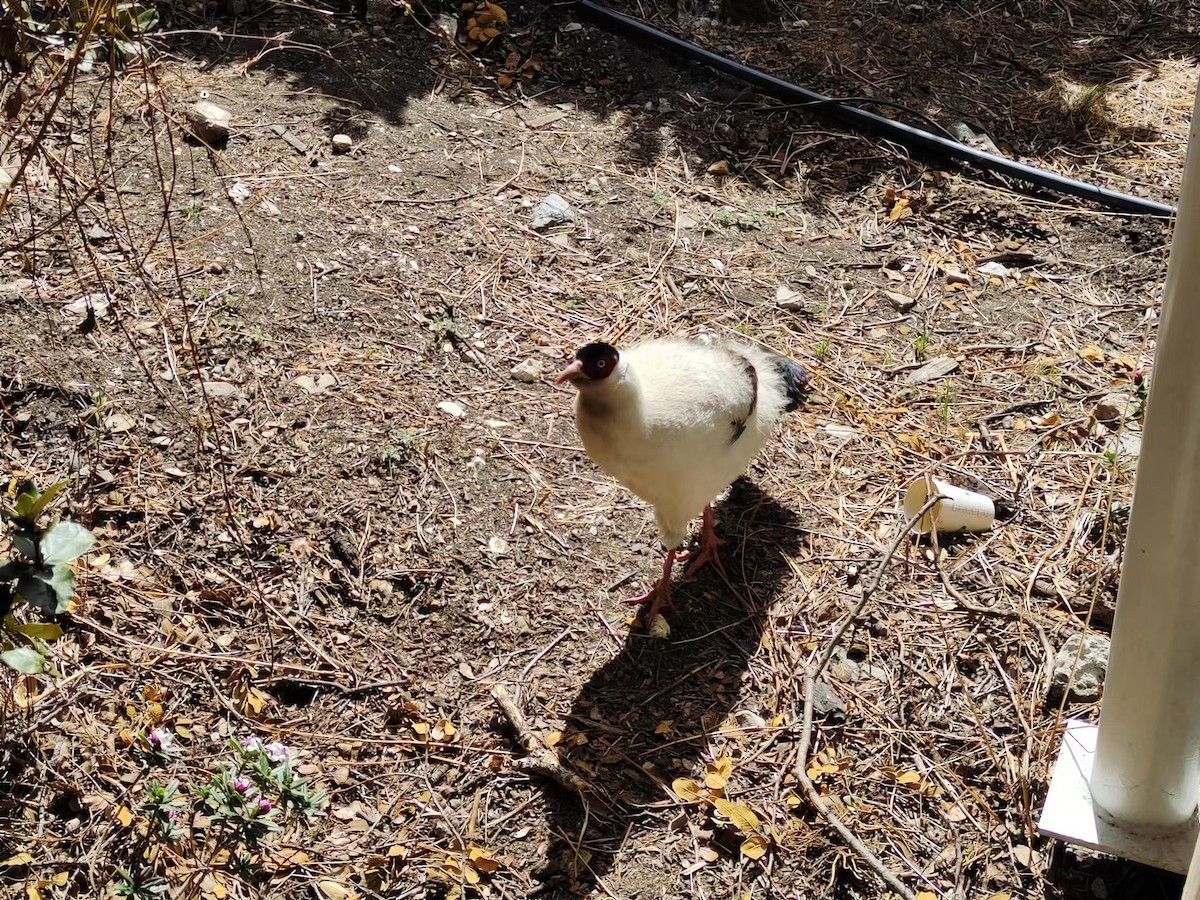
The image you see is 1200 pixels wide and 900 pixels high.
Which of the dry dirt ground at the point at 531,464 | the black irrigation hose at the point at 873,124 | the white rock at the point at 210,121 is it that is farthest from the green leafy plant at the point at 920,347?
the white rock at the point at 210,121

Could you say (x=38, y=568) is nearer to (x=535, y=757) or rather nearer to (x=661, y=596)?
(x=535, y=757)

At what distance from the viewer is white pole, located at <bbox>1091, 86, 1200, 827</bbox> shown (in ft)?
7.29

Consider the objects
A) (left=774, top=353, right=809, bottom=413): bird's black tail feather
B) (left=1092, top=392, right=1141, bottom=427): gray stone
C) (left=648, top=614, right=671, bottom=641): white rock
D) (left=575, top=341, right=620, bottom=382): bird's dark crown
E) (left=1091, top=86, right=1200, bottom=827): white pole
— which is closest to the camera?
(left=1091, top=86, right=1200, bottom=827): white pole

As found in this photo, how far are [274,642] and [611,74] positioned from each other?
4.36 meters

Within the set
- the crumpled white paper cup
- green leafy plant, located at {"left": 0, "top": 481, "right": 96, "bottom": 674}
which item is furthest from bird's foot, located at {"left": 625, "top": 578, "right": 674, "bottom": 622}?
green leafy plant, located at {"left": 0, "top": 481, "right": 96, "bottom": 674}

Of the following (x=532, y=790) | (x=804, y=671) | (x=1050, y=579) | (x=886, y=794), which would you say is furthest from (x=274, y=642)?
(x=1050, y=579)

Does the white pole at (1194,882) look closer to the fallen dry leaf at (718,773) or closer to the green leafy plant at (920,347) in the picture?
the fallen dry leaf at (718,773)

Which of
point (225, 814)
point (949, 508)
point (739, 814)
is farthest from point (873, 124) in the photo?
point (225, 814)

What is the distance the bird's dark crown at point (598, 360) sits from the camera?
354 cm

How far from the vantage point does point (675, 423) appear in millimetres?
3748

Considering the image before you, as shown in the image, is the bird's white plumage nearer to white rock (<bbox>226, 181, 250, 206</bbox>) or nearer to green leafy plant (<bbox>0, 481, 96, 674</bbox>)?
green leafy plant (<bbox>0, 481, 96, 674</bbox>)

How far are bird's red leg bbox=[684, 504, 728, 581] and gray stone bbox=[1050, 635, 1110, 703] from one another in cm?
123

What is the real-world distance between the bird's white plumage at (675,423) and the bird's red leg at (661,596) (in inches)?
3.5

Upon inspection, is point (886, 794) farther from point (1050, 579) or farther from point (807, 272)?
point (807, 272)
